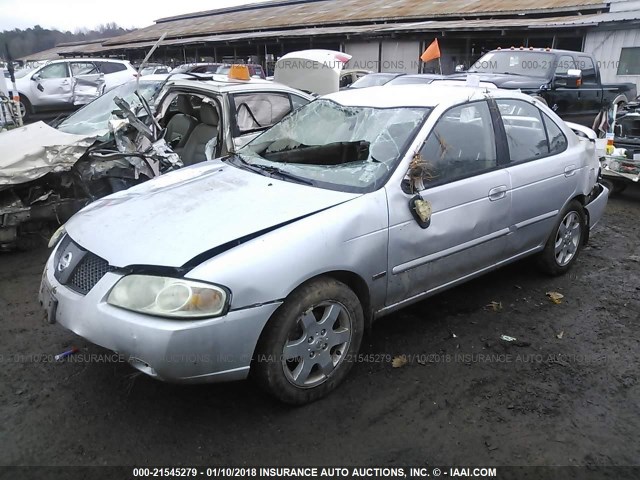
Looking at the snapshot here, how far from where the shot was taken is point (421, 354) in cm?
338

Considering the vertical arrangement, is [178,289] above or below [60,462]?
above

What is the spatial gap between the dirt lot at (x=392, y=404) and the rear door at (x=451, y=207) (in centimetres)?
48

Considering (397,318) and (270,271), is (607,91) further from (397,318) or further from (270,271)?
(270,271)

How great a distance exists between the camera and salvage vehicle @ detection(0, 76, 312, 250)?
16.1 ft

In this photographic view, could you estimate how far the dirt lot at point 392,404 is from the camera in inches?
99.1

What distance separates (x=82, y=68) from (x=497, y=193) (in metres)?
15.4

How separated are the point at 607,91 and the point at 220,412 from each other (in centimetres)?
1099

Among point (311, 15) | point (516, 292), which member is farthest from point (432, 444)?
point (311, 15)

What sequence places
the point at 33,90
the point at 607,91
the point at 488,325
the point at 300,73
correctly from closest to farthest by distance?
the point at 488,325
the point at 300,73
the point at 607,91
the point at 33,90

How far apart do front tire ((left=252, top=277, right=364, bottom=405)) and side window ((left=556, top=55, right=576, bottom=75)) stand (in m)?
8.61

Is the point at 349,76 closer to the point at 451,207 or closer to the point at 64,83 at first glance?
the point at 64,83

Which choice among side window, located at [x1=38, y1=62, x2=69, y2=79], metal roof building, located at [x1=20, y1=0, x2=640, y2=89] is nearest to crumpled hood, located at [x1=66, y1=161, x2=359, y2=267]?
side window, located at [x1=38, y1=62, x2=69, y2=79]

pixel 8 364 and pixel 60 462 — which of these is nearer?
pixel 60 462

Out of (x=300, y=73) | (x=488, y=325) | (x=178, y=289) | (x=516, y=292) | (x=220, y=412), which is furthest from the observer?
(x=300, y=73)
